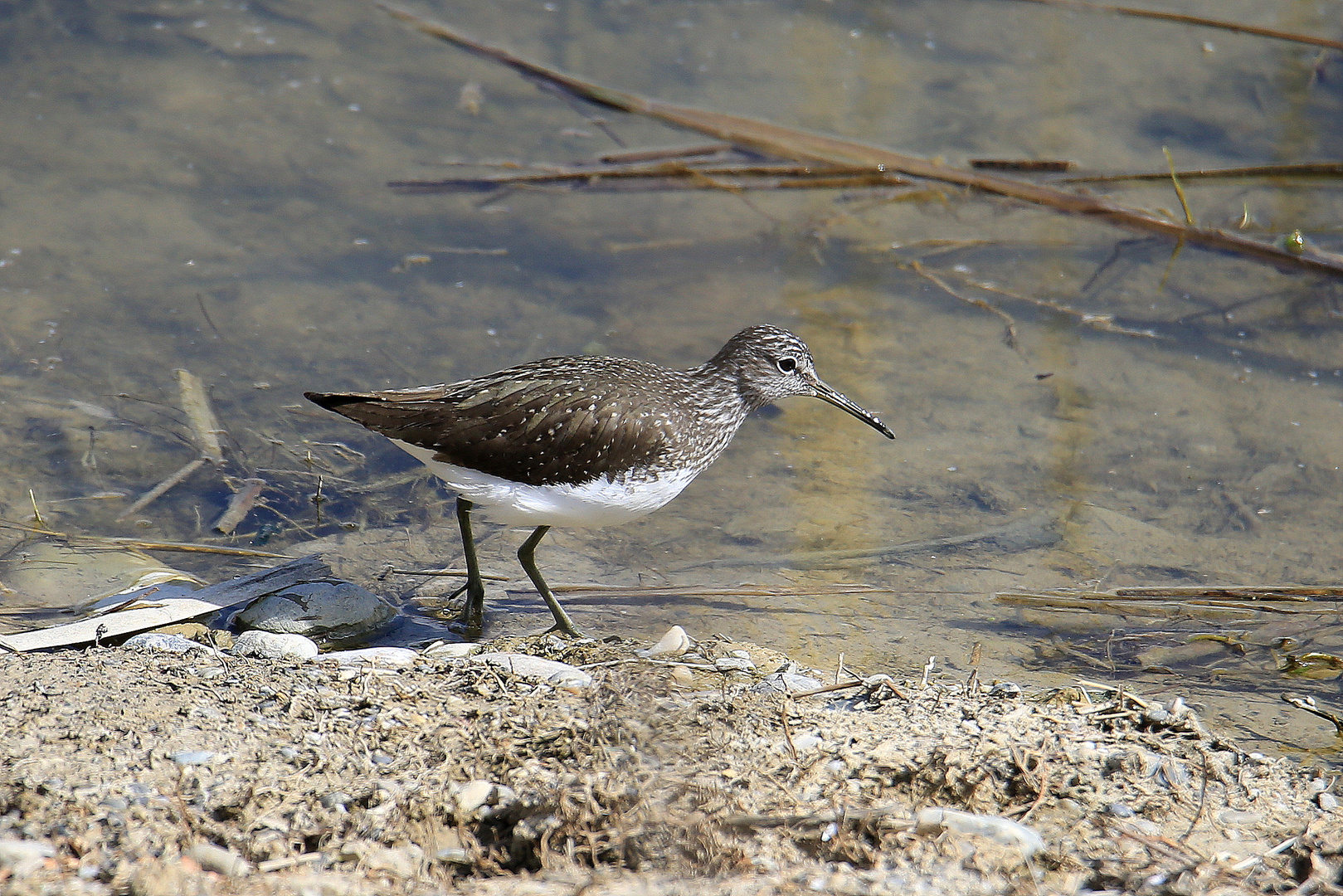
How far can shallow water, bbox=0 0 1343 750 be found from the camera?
570cm

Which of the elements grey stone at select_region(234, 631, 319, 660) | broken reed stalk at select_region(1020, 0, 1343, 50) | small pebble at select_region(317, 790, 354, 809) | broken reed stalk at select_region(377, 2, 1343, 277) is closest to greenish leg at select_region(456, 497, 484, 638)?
grey stone at select_region(234, 631, 319, 660)

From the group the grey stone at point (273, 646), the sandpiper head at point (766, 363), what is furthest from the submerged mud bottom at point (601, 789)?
the sandpiper head at point (766, 363)

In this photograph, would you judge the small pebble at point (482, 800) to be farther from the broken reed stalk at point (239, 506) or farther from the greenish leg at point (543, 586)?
the broken reed stalk at point (239, 506)

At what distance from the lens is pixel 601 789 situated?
3.04 m

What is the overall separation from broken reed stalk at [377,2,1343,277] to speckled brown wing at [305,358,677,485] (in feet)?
15.5

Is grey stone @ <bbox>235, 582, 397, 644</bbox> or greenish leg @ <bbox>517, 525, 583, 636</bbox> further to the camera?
greenish leg @ <bbox>517, 525, 583, 636</bbox>

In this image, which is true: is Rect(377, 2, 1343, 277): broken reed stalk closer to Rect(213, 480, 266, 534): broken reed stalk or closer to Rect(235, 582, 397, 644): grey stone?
Rect(213, 480, 266, 534): broken reed stalk

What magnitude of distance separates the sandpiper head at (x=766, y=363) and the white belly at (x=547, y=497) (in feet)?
2.93

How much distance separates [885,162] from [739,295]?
1.88 m

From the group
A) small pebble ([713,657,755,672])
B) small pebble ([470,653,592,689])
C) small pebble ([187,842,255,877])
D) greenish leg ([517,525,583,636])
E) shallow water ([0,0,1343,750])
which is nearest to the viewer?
small pebble ([187,842,255,877])

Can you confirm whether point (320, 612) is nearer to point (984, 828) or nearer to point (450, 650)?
point (450, 650)

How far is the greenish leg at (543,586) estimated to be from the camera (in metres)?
4.98

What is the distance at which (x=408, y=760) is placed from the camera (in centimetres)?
329

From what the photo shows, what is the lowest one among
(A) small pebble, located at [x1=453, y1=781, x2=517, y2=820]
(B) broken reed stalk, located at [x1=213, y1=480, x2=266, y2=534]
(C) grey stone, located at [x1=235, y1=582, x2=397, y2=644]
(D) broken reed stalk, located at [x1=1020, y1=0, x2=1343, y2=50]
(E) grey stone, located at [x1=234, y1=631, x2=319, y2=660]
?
(B) broken reed stalk, located at [x1=213, y1=480, x2=266, y2=534]
